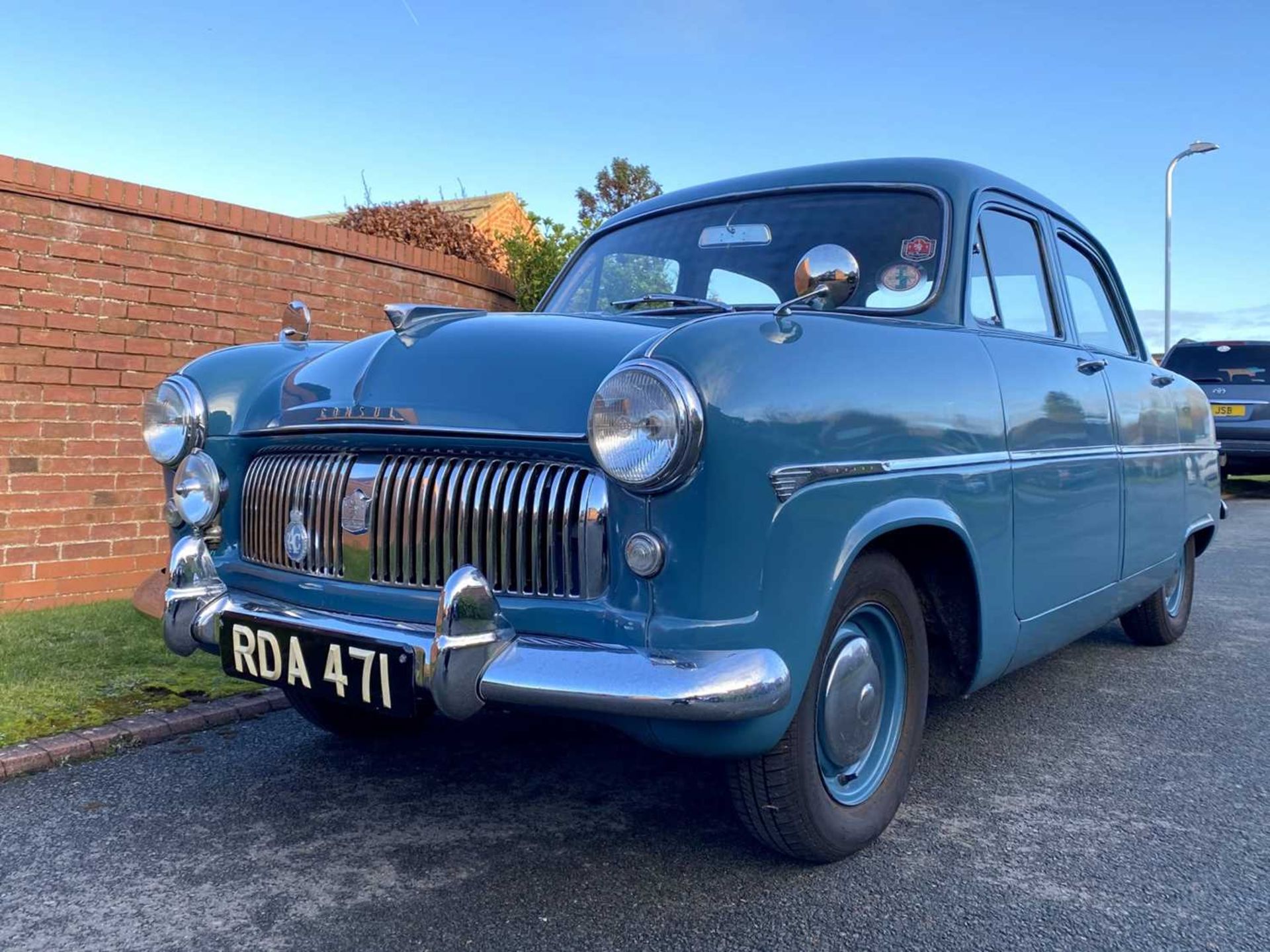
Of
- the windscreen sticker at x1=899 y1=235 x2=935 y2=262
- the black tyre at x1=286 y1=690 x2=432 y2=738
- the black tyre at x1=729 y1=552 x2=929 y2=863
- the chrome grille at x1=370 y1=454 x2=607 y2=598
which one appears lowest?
the black tyre at x1=286 y1=690 x2=432 y2=738

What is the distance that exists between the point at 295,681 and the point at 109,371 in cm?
339

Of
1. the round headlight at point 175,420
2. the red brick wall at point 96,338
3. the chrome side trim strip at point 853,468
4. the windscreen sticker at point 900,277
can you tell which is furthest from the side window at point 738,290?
the red brick wall at point 96,338

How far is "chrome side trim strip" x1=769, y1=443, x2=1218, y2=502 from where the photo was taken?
2232 millimetres

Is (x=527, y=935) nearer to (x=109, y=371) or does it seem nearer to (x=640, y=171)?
(x=109, y=371)

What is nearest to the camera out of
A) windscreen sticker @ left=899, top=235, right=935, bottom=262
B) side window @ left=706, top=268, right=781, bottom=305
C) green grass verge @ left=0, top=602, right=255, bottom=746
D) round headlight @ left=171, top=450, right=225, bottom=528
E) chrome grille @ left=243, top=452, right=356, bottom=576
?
chrome grille @ left=243, top=452, right=356, bottom=576

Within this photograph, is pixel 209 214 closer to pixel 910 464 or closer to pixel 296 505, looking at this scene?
pixel 296 505

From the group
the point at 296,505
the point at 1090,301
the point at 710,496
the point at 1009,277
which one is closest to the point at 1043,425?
the point at 1009,277

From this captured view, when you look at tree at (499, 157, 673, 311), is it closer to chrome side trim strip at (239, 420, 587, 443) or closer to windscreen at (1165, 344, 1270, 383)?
chrome side trim strip at (239, 420, 587, 443)

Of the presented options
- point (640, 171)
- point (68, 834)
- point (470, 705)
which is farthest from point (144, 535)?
point (640, 171)

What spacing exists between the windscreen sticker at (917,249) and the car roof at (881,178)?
0.59 ft

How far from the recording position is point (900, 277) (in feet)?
10.4

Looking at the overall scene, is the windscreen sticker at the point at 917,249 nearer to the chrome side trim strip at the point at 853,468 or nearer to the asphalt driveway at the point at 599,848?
the chrome side trim strip at the point at 853,468

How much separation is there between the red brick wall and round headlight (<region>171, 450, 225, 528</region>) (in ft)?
8.01

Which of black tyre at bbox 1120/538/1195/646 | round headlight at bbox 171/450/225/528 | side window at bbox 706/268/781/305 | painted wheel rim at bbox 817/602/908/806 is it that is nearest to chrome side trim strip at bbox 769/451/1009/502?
painted wheel rim at bbox 817/602/908/806
